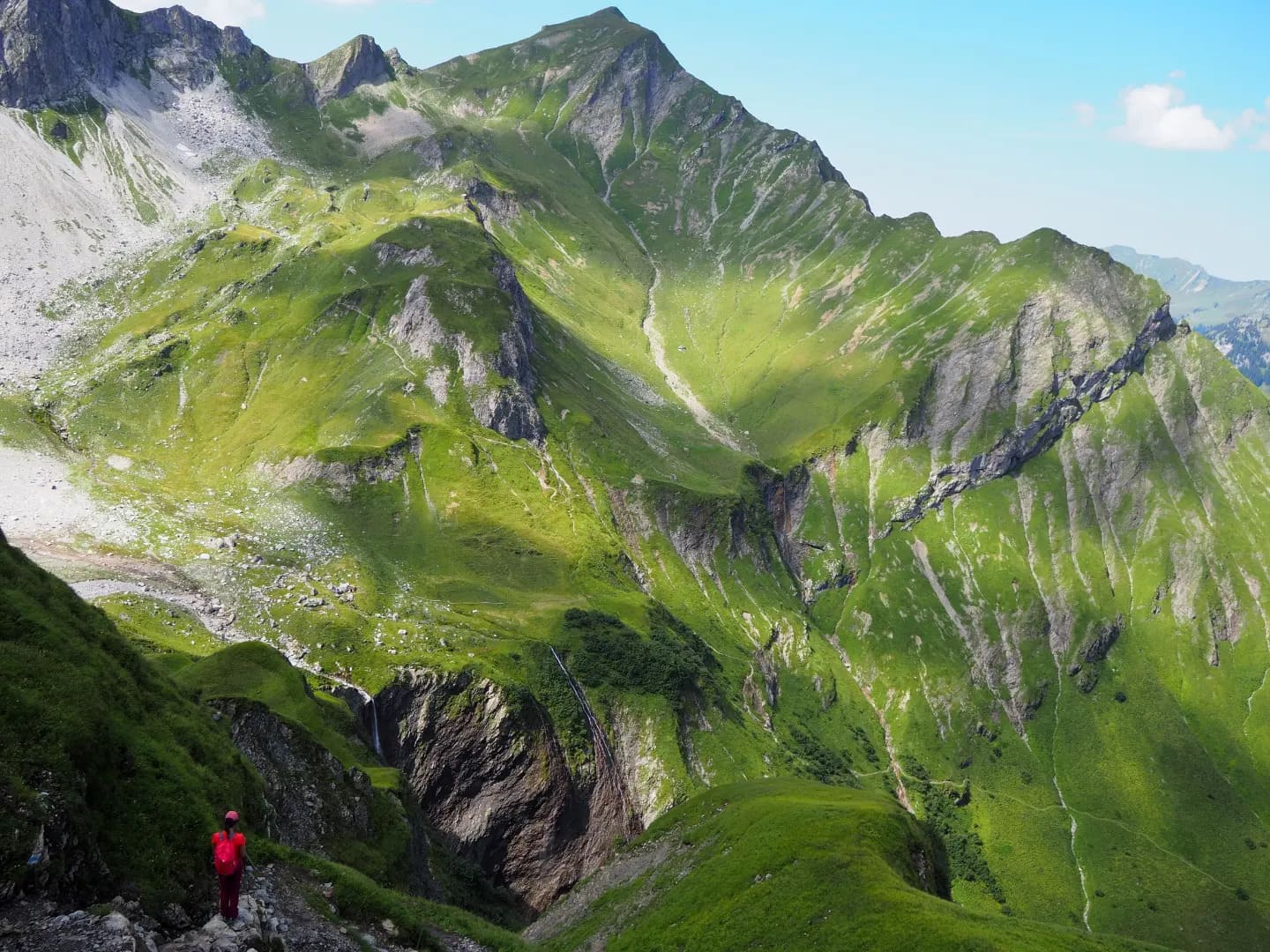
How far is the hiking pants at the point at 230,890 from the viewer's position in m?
32.8

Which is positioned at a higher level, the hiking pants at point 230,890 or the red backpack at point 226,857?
the red backpack at point 226,857

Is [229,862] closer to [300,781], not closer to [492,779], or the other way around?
[300,781]

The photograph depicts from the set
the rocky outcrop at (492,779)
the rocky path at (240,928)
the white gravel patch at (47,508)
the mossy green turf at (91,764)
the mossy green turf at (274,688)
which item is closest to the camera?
the rocky path at (240,928)

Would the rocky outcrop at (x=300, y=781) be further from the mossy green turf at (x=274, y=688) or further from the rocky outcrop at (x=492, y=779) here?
the rocky outcrop at (x=492, y=779)

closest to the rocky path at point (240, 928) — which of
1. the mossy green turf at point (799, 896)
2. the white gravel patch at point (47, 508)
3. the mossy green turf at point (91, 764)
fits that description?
the mossy green turf at point (91, 764)

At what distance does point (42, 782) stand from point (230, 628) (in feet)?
338

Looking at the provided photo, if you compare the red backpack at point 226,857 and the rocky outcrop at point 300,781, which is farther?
the rocky outcrop at point 300,781

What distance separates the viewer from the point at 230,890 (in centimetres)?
3306

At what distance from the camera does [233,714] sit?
69812 mm

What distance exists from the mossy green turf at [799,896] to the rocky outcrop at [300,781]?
2276 centimetres

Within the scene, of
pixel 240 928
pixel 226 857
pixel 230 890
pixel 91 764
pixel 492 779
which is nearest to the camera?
pixel 226 857

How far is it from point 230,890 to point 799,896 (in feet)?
149

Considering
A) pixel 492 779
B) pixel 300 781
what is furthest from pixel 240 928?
pixel 492 779

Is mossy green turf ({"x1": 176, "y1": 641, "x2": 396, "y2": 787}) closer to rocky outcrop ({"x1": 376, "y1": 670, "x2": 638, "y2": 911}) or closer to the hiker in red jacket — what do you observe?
rocky outcrop ({"x1": 376, "y1": 670, "x2": 638, "y2": 911})
